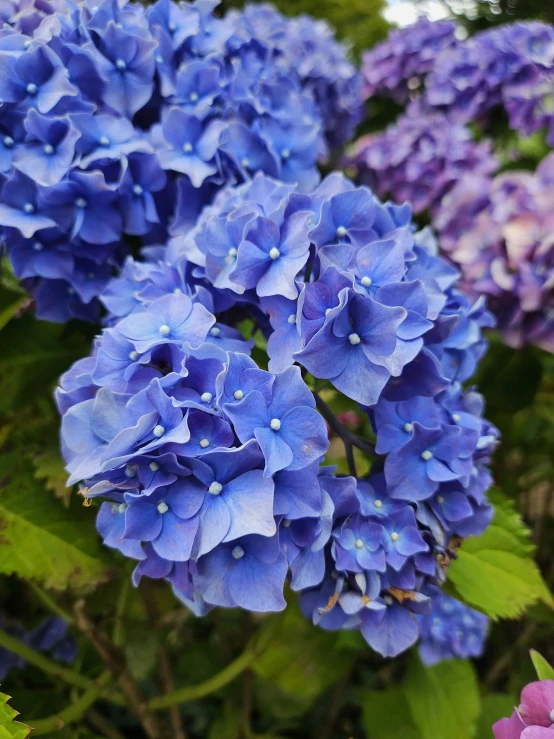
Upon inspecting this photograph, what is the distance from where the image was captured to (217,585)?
0.43 metres

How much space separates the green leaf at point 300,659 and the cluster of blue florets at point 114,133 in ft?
1.85

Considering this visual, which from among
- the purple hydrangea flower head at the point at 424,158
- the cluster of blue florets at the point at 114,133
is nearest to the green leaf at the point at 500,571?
the cluster of blue florets at the point at 114,133

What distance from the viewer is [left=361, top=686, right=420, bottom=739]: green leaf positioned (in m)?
0.97

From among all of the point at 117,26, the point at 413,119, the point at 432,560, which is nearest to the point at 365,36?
the point at 413,119

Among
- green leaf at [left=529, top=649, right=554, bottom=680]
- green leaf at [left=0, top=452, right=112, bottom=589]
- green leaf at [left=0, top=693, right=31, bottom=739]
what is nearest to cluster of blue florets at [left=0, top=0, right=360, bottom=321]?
green leaf at [left=0, top=452, right=112, bottom=589]

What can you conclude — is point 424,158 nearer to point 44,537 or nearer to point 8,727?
point 44,537

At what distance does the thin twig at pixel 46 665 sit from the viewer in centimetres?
70

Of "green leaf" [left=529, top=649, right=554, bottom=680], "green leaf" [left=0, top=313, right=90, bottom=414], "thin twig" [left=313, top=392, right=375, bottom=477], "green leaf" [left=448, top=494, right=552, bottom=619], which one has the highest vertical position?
"thin twig" [left=313, top=392, right=375, bottom=477]

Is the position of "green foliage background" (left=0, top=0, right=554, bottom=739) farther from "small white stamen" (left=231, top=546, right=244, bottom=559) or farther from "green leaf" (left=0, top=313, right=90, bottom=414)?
"small white stamen" (left=231, top=546, right=244, bottom=559)

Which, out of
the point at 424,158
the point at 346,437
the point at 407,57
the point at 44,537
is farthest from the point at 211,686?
the point at 407,57

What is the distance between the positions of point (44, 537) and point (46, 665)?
202 mm

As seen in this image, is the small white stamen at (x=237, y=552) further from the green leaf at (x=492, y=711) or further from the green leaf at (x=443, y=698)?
the green leaf at (x=492, y=711)

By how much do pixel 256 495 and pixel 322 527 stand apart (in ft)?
0.27

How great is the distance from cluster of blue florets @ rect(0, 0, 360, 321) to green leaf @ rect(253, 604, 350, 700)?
1.85ft
